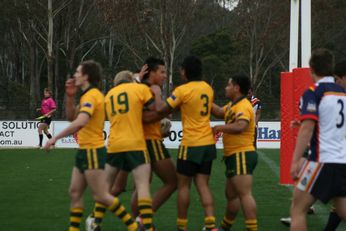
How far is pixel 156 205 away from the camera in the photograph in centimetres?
894

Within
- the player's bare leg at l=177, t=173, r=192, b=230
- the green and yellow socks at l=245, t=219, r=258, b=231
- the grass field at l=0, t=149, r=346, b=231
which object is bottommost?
the grass field at l=0, t=149, r=346, b=231

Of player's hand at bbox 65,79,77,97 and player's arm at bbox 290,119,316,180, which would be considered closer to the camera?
player's arm at bbox 290,119,316,180

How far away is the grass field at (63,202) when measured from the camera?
32.1 ft

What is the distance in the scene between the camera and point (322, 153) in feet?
22.1

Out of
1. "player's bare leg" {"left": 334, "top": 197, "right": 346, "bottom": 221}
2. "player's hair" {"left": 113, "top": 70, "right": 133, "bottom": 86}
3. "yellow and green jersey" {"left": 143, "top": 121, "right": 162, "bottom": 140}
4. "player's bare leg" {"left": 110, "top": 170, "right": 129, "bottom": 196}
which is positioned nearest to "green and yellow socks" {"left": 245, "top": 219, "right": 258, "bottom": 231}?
"yellow and green jersey" {"left": 143, "top": 121, "right": 162, "bottom": 140}

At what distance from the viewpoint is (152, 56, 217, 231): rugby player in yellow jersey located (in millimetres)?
8438

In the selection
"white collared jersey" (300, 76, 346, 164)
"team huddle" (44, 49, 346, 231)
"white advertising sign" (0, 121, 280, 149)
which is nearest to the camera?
"white collared jersey" (300, 76, 346, 164)

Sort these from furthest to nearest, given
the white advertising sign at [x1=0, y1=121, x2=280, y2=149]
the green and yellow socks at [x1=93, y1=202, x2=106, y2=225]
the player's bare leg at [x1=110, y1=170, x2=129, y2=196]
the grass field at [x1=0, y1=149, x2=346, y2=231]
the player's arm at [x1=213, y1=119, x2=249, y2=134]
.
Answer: the white advertising sign at [x1=0, y1=121, x2=280, y2=149] < the grass field at [x1=0, y1=149, x2=346, y2=231] < the player's bare leg at [x1=110, y1=170, x2=129, y2=196] < the green and yellow socks at [x1=93, y1=202, x2=106, y2=225] < the player's arm at [x1=213, y1=119, x2=249, y2=134]

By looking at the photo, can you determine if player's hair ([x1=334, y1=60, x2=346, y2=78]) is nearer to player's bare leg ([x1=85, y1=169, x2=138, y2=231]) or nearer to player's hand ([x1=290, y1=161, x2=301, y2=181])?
A: player's hand ([x1=290, y1=161, x2=301, y2=181])

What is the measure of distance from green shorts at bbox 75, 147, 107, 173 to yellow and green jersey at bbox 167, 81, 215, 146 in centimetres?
102

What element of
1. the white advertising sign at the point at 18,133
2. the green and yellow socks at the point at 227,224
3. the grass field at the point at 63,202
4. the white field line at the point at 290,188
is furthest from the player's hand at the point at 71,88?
the white advertising sign at the point at 18,133

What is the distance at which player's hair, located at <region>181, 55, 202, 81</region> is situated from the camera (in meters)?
8.58

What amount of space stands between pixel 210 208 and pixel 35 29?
41129 mm

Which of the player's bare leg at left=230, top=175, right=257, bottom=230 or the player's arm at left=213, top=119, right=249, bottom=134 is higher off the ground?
the player's arm at left=213, top=119, right=249, bottom=134
